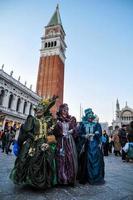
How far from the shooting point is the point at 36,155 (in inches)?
114

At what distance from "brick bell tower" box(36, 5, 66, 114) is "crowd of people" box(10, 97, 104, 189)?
4803cm

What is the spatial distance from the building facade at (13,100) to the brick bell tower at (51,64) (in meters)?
16.1

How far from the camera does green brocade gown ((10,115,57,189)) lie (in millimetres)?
2785

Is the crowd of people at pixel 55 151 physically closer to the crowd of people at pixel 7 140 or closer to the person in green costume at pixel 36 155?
the person in green costume at pixel 36 155

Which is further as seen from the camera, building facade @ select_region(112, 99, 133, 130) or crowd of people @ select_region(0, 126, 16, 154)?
building facade @ select_region(112, 99, 133, 130)

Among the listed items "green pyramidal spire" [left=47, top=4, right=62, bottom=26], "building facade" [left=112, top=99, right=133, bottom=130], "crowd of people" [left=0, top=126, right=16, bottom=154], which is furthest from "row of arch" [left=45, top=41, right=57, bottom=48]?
"crowd of people" [left=0, top=126, right=16, bottom=154]

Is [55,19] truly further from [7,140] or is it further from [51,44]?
[7,140]

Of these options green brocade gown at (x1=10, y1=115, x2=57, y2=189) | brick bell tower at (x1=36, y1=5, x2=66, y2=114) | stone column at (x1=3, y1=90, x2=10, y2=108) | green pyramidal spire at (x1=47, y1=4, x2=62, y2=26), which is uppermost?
green pyramidal spire at (x1=47, y1=4, x2=62, y2=26)

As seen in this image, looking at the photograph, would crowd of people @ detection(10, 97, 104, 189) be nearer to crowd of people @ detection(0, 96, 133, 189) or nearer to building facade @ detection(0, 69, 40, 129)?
crowd of people @ detection(0, 96, 133, 189)

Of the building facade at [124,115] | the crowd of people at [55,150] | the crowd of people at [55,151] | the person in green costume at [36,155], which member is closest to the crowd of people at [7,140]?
the crowd of people at [55,150]

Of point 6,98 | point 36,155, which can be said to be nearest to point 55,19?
point 6,98

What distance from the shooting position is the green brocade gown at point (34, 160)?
2.79 meters

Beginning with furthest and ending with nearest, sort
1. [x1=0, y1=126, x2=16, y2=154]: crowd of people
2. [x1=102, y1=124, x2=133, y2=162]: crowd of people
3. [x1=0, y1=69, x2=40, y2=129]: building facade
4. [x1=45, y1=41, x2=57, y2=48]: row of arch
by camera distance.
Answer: [x1=45, y1=41, x2=57, y2=48]: row of arch
[x1=0, y1=69, x2=40, y2=129]: building facade
[x1=0, y1=126, x2=16, y2=154]: crowd of people
[x1=102, y1=124, x2=133, y2=162]: crowd of people

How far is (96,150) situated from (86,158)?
286 mm
